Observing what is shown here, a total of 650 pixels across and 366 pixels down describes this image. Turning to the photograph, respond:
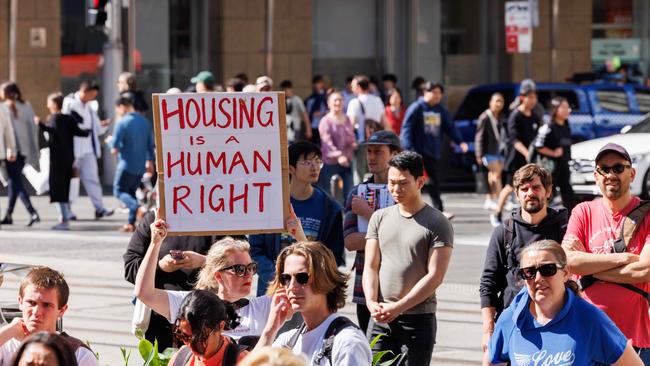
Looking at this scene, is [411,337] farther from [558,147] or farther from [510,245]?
[558,147]

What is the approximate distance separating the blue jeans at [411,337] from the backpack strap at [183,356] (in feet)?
6.88

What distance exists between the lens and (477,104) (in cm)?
2488

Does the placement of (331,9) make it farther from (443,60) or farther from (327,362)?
(327,362)

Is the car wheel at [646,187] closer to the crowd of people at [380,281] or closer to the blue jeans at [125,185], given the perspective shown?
the blue jeans at [125,185]

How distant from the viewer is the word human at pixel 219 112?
7000 mm

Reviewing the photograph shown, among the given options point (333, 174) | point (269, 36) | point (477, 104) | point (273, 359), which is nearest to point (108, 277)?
point (333, 174)

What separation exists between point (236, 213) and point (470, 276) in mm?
6957

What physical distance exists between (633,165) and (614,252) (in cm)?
1281

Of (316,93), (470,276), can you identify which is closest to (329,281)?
(470,276)

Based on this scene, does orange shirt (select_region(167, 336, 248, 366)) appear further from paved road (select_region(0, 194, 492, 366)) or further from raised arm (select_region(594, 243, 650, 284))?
paved road (select_region(0, 194, 492, 366))

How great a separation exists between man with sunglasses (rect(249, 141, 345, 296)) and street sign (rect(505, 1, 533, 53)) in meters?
17.6

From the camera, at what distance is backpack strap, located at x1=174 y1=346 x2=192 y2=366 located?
216 inches

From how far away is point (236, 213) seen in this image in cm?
695

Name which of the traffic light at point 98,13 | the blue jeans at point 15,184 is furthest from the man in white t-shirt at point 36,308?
the traffic light at point 98,13
